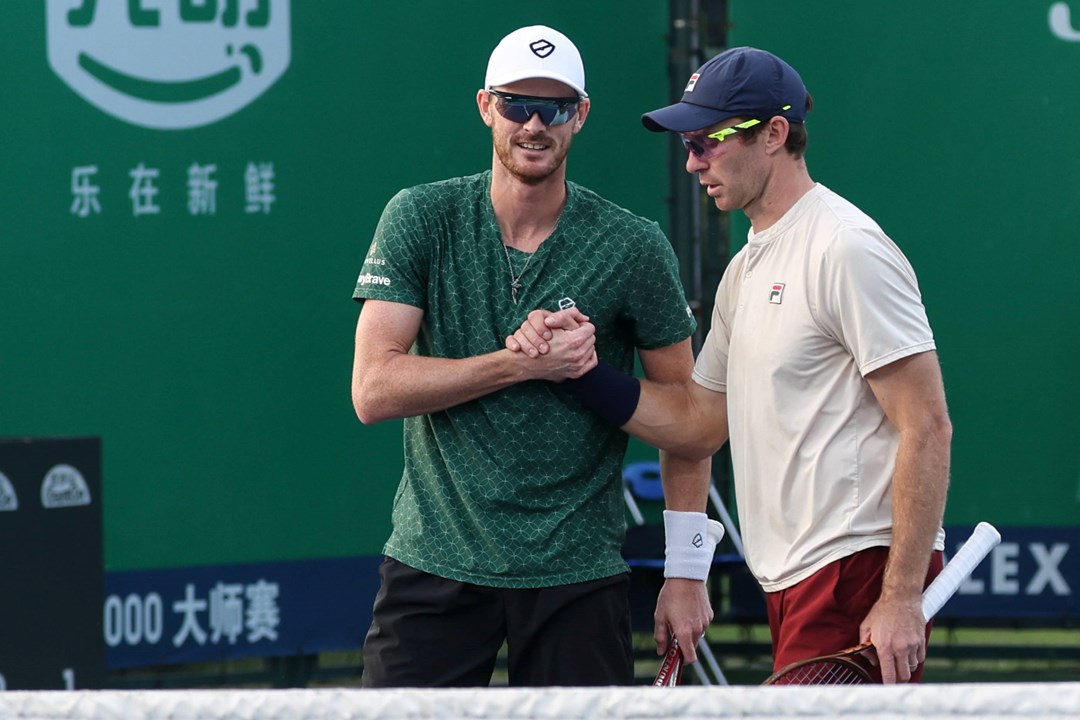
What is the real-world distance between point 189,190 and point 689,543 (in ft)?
6.91

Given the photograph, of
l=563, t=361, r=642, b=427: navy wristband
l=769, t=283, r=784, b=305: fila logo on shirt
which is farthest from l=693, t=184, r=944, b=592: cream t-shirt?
l=563, t=361, r=642, b=427: navy wristband

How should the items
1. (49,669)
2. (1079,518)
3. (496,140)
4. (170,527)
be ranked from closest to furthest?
(496,140) → (49,669) → (170,527) → (1079,518)

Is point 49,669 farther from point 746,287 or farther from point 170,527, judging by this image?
point 746,287

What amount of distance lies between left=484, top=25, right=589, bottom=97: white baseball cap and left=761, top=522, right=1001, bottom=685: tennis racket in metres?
1.06

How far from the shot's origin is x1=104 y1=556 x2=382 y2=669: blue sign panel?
4.50 m

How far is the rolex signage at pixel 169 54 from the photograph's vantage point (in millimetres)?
4422

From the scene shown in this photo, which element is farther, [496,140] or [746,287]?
[496,140]

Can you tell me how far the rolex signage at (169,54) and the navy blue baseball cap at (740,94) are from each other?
2.18m

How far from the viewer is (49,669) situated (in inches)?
128

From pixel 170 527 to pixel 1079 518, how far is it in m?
2.69

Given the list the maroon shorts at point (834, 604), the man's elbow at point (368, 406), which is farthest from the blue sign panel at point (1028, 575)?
the man's elbow at point (368, 406)

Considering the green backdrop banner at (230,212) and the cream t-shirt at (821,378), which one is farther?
the green backdrop banner at (230,212)

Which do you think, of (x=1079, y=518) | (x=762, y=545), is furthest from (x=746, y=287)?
(x=1079, y=518)

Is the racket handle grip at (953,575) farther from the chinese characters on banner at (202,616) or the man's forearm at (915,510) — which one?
the chinese characters on banner at (202,616)
